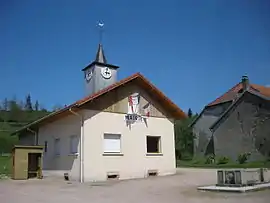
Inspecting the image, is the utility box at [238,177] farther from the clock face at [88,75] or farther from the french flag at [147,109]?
the clock face at [88,75]

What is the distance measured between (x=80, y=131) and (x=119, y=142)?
8.13ft

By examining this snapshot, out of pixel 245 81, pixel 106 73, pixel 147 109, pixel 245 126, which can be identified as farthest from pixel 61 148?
pixel 245 81

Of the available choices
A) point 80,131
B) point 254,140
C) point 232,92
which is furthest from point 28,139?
point 232,92

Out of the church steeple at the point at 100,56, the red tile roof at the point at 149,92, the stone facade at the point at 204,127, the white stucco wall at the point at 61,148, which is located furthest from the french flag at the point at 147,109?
the stone facade at the point at 204,127

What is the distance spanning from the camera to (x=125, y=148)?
773 inches

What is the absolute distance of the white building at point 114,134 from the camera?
1836 centimetres

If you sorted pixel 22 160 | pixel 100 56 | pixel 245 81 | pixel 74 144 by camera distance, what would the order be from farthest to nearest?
pixel 245 81 < pixel 100 56 < pixel 22 160 < pixel 74 144

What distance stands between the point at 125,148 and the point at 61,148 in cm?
403

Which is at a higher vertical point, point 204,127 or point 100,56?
point 100,56

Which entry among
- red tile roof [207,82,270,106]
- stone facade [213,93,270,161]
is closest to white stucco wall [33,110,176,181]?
stone facade [213,93,270,161]

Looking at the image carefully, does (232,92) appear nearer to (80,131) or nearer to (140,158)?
(140,158)

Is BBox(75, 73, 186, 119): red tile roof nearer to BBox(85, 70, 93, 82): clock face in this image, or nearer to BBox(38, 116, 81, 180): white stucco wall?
BBox(38, 116, 81, 180): white stucco wall

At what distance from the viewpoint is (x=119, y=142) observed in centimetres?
1956

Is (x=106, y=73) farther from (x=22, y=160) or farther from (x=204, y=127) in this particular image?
(x=204, y=127)
